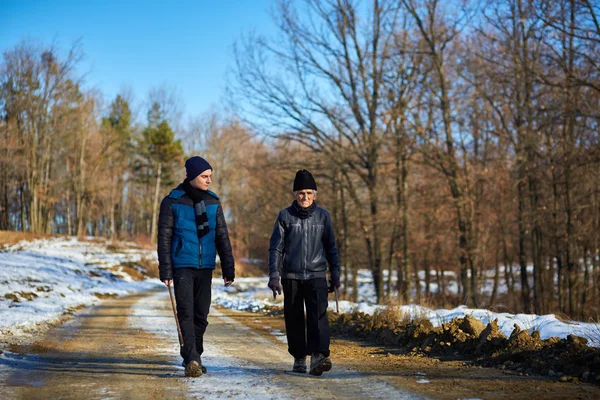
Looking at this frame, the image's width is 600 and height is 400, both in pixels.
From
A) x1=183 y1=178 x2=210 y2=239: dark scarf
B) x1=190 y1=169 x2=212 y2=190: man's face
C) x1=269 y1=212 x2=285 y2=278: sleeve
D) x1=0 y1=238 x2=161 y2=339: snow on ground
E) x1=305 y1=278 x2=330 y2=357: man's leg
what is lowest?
x1=0 y1=238 x2=161 y2=339: snow on ground

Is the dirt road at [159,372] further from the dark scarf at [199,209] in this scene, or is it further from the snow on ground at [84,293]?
the snow on ground at [84,293]

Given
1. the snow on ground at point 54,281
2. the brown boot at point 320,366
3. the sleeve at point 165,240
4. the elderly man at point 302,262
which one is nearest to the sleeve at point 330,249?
the elderly man at point 302,262

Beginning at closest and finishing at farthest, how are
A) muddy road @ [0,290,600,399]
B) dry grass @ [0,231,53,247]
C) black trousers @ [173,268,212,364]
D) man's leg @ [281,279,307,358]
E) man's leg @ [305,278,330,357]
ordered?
muddy road @ [0,290,600,399] < black trousers @ [173,268,212,364] < man's leg @ [305,278,330,357] < man's leg @ [281,279,307,358] < dry grass @ [0,231,53,247]

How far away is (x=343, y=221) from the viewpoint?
89.7ft

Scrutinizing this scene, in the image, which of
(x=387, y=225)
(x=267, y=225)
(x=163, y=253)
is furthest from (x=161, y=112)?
(x=163, y=253)

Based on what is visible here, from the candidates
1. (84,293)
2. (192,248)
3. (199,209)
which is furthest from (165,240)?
(84,293)

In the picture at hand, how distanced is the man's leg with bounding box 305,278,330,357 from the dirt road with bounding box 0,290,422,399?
0.34m

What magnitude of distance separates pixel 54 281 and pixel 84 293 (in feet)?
4.87

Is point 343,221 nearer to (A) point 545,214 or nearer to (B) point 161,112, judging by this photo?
(A) point 545,214

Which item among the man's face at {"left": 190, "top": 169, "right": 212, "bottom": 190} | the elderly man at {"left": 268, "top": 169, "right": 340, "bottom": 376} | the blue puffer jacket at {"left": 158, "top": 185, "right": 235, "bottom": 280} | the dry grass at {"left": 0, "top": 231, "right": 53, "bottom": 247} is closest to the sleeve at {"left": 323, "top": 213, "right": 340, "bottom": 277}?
the elderly man at {"left": 268, "top": 169, "right": 340, "bottom": 376}

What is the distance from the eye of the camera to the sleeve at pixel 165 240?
545 cm

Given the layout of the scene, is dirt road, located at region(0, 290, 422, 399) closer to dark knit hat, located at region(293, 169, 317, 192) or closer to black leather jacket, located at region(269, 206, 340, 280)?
black leather jacket, located at region(269, 206, 340, 280)

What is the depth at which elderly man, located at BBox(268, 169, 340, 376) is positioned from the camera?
5824mm

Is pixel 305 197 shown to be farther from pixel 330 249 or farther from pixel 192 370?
pixel 192 370
